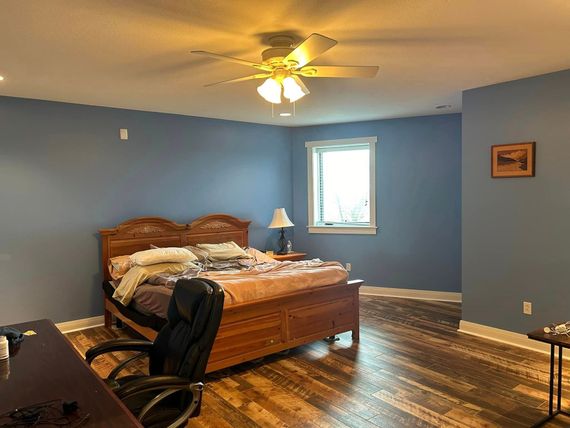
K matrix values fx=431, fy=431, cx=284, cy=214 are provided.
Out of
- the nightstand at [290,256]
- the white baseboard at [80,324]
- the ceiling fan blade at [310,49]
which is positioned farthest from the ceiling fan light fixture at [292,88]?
the white baseboard at [80,324]

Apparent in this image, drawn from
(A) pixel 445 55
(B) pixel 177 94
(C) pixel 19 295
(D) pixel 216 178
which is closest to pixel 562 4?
(A) pixel 445 55

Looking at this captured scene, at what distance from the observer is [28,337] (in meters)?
2.15

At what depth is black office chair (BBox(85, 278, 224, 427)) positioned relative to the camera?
1830 mm

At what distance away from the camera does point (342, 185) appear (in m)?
6.25

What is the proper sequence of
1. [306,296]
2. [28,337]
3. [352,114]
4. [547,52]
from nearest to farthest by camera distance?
[28,337] → [547,52] → [306,296] → [352,114]

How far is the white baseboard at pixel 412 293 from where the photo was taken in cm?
558

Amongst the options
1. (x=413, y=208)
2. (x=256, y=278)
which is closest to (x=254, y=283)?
(x=256, y=278)

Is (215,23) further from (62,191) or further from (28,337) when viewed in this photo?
(62,191)

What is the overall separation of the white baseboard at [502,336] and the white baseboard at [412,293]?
121 cm

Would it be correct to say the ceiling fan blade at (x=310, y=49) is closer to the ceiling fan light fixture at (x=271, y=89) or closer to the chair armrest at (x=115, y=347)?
the ceiling fan light fixture at (x=271, y=89)

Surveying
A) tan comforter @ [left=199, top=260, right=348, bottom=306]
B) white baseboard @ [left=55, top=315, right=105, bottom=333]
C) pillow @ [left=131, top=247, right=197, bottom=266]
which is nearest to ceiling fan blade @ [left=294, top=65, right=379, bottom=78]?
tan comforter @ [left=199, top=260, right=348, bottom=306]

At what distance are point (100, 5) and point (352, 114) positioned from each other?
367cm

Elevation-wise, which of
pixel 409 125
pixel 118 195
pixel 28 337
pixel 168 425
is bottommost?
pixel 168 425

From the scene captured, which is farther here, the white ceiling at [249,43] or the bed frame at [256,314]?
the bed frame at [256,314]
